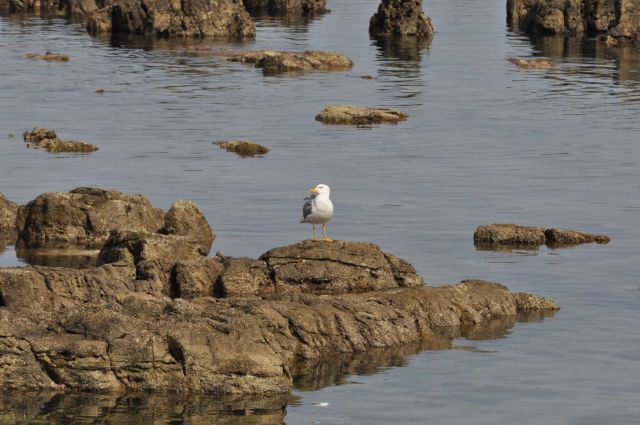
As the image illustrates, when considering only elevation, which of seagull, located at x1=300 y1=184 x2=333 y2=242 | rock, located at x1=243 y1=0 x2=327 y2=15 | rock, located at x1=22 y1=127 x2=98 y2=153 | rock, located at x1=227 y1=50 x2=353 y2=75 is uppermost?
rock, located at x1=243 y1=0 x2=327 y2=15

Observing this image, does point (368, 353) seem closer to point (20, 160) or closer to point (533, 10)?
point (20, 160)

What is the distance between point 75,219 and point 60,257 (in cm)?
251

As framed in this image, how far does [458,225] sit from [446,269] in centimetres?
791

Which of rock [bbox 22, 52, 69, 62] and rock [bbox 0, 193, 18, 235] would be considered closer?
rock [bbox 0, 193, 18, 235]

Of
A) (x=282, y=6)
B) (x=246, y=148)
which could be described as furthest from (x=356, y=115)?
(x=282, y=6)

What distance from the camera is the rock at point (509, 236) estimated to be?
50906mm

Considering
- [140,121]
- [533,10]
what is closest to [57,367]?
[140,121]

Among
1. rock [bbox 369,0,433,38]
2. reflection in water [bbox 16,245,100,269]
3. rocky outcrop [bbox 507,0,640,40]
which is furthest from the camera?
rock [bbox 369,0,433,38]

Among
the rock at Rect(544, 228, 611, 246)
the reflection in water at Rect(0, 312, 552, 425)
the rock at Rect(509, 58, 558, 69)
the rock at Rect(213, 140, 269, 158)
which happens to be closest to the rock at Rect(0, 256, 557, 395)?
the reflection in water at Rect(0, 312, 552, 425)

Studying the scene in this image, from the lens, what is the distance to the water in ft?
112

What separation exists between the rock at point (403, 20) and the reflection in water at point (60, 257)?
97.8m

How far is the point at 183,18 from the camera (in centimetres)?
13638

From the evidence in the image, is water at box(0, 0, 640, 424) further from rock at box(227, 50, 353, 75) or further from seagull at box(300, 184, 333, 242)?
seagull at box(300, 184, 333, 242)

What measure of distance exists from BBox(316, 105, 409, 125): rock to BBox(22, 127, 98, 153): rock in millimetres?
18122
